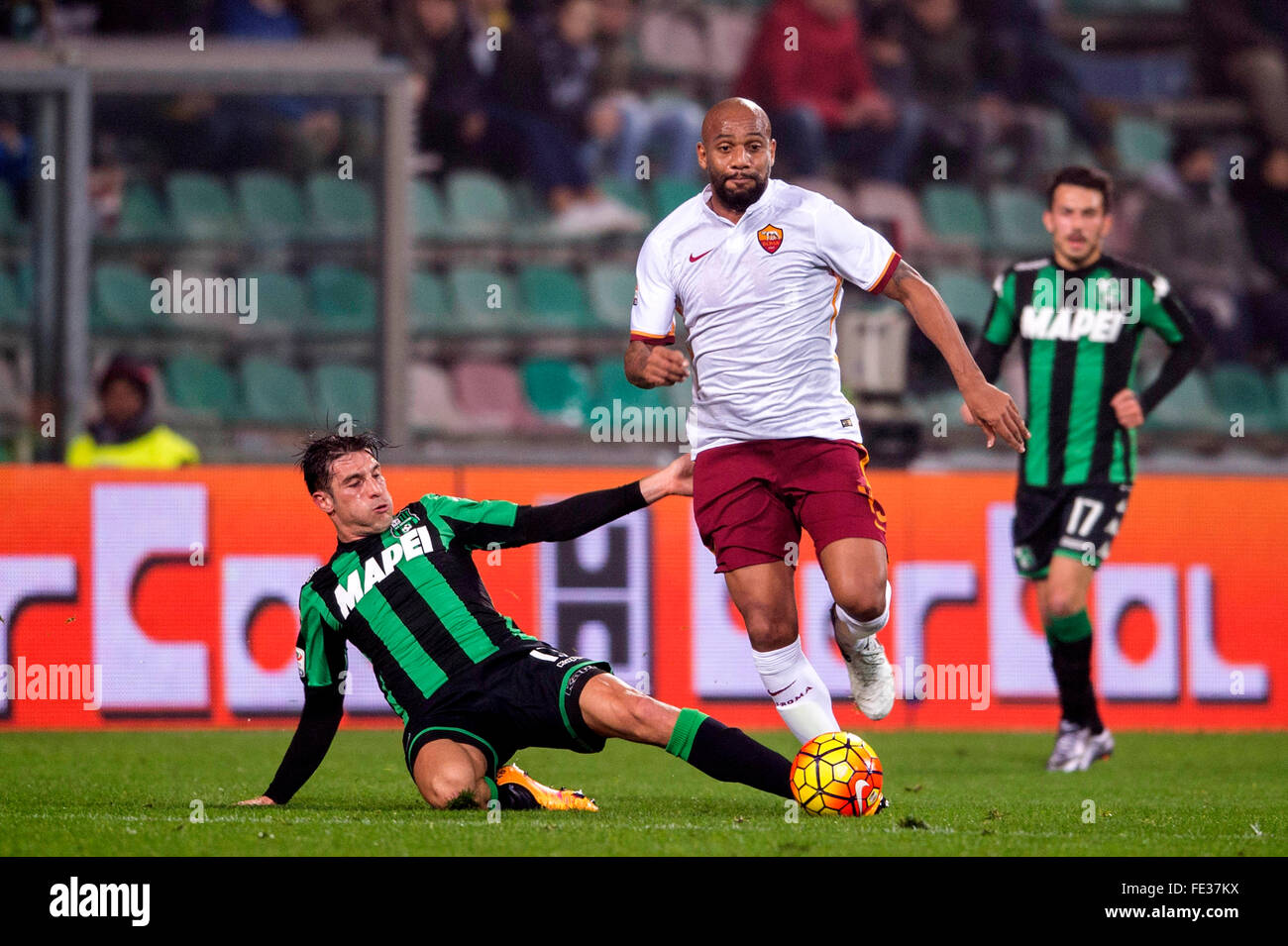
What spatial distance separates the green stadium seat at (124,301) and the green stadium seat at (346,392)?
93 centimetres

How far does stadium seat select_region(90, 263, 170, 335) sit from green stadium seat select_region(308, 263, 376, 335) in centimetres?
87

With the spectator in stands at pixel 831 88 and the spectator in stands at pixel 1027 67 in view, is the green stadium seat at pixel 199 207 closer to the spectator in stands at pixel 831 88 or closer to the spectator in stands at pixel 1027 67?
the spectator in stands at pixel 831 88

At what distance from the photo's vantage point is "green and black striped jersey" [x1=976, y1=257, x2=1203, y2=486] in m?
6.96

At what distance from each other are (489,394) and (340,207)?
168 centimetres

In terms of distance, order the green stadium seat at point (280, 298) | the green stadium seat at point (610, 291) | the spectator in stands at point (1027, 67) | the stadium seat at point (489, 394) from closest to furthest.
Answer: the green stadium seat at point (280, 298)
the stadium seat at point (489, 394)
the green stadium seat at point (610, 291)
the spectator in stands at point (1027, 67)

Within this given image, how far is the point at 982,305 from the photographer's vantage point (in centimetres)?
1160

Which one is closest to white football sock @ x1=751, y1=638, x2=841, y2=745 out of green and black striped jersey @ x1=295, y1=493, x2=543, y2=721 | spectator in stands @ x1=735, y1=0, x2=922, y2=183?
green and black striped jersey @ x1=295, y1=493, x2=543, y2=721

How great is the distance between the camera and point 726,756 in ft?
16.4

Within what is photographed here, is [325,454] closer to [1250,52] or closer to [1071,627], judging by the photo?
[1071,627]

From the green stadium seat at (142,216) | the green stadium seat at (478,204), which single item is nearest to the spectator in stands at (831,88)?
the green stadium seat at (478,204)

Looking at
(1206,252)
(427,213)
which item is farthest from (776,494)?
(1206,252)

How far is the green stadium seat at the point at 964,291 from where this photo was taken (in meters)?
11.5
